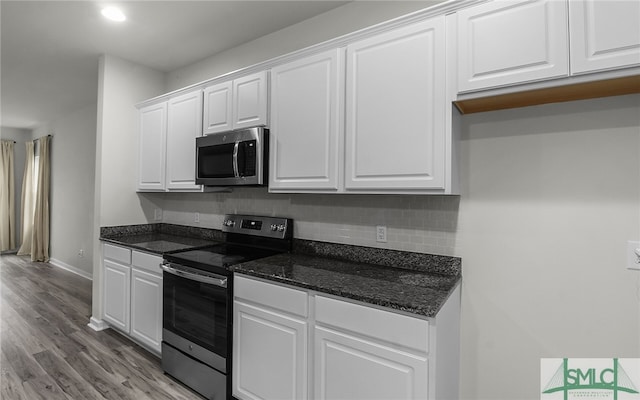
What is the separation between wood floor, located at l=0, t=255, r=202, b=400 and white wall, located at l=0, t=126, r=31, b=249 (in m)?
3.99

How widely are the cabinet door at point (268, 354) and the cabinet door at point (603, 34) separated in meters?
1.72

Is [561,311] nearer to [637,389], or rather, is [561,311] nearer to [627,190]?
[637,389]

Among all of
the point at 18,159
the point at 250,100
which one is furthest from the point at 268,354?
the point at 18,159

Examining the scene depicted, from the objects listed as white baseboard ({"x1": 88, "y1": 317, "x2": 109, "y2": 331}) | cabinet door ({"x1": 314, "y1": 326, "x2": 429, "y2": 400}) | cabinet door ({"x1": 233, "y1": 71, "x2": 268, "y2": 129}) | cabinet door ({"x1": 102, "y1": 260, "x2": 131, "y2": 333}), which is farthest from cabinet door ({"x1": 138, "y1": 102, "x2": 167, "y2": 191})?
cabinet door ({"x1": 314, "y1": 326, "x2": 429, "y2": 400})

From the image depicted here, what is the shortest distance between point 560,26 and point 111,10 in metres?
2.90

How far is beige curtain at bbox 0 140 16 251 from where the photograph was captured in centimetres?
683

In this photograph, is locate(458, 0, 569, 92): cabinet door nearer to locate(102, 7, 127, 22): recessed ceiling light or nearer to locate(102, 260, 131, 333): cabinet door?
locate(102, 7, 127, 22): recessed ceiling light

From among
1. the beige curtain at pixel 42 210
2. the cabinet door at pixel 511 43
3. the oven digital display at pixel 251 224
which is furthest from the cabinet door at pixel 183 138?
the beige curtain at pixel 42 210

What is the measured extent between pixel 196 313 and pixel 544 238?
212 cm

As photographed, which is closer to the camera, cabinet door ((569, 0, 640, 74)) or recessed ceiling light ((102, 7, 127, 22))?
cabinet door ((569, 0, 640, 74))

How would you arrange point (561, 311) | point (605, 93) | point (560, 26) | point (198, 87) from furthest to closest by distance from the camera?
1. point (198, 87)
2. point (561, 311)
3. point (605, 93)
4. point (560, 26)

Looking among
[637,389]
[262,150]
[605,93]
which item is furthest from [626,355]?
[262,150]

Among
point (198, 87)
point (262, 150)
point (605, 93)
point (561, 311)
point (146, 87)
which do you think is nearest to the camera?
point (605, 93)

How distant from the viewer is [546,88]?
1430 mm
